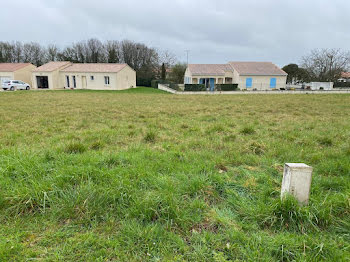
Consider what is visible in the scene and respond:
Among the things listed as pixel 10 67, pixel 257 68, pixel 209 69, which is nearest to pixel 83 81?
pixel 10 67

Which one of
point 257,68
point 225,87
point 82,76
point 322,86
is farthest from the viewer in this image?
point 257,68

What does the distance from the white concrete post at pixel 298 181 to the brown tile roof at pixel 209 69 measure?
110 feet

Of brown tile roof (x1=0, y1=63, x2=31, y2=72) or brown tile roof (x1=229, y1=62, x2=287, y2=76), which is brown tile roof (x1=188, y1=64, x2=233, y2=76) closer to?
brown tile roof (x1=229, y1=62, x2=287, y2=76)

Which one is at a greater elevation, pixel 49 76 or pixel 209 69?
pixel 209 69

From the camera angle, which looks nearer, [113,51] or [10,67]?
[10,67]

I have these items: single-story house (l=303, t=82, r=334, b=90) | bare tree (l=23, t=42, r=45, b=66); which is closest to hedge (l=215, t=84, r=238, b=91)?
single-story house (l=303, t=82, r=334, b=90)

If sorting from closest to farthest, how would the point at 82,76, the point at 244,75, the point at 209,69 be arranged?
1. the point at 82,76
2. the point at 244,75
3. the point at 209,69

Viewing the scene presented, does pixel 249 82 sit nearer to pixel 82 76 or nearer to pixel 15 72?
pixel 82 76

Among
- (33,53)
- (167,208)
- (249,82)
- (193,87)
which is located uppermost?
(33,53)

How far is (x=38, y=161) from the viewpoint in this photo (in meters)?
3.27

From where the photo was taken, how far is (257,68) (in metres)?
35.1

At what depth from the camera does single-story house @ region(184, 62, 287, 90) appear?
33719 millimetres

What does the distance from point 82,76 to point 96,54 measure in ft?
46.0

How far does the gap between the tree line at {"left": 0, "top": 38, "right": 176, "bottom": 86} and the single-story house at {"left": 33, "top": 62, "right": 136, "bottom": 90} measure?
9.67m
